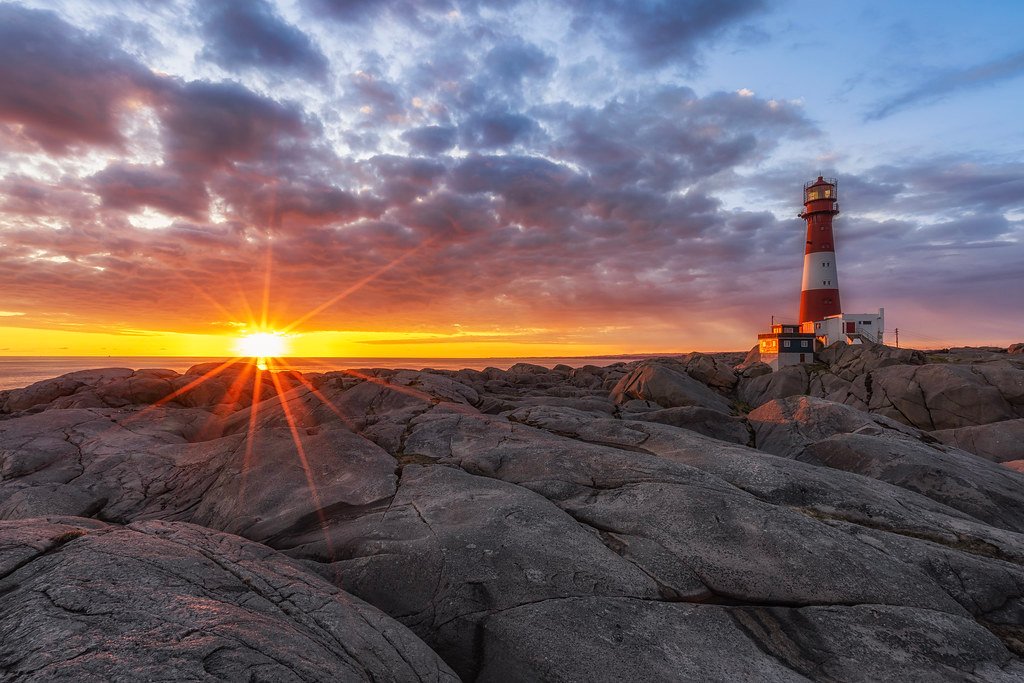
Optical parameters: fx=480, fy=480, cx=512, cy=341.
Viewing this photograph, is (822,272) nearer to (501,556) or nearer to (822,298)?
(822,298)

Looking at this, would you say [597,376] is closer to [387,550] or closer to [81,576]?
[387,550]

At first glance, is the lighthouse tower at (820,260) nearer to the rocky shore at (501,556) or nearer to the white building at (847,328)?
the white building at (847,328)

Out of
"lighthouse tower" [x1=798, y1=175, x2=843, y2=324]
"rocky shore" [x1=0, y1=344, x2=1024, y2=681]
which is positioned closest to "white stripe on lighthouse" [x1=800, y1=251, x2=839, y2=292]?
"lighthouse tower" [x1=798, y1=175, x2=843, y2=324]

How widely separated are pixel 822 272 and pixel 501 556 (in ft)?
218

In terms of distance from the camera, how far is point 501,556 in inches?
285

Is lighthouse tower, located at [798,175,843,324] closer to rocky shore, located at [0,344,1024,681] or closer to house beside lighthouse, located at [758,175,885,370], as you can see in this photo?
house beside lighthouse, located at [758,175,885,370]

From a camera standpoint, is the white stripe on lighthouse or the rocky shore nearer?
the rocky shore

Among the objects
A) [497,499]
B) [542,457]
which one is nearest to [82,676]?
[497,499]

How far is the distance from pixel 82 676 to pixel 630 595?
19.4 feet

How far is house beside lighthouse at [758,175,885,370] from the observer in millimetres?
58188

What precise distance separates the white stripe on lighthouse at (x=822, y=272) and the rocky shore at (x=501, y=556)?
175 feet

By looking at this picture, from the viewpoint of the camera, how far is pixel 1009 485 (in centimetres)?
1155

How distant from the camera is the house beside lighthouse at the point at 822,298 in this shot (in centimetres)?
5819

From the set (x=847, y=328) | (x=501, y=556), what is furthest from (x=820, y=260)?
(x=501, y=556)
